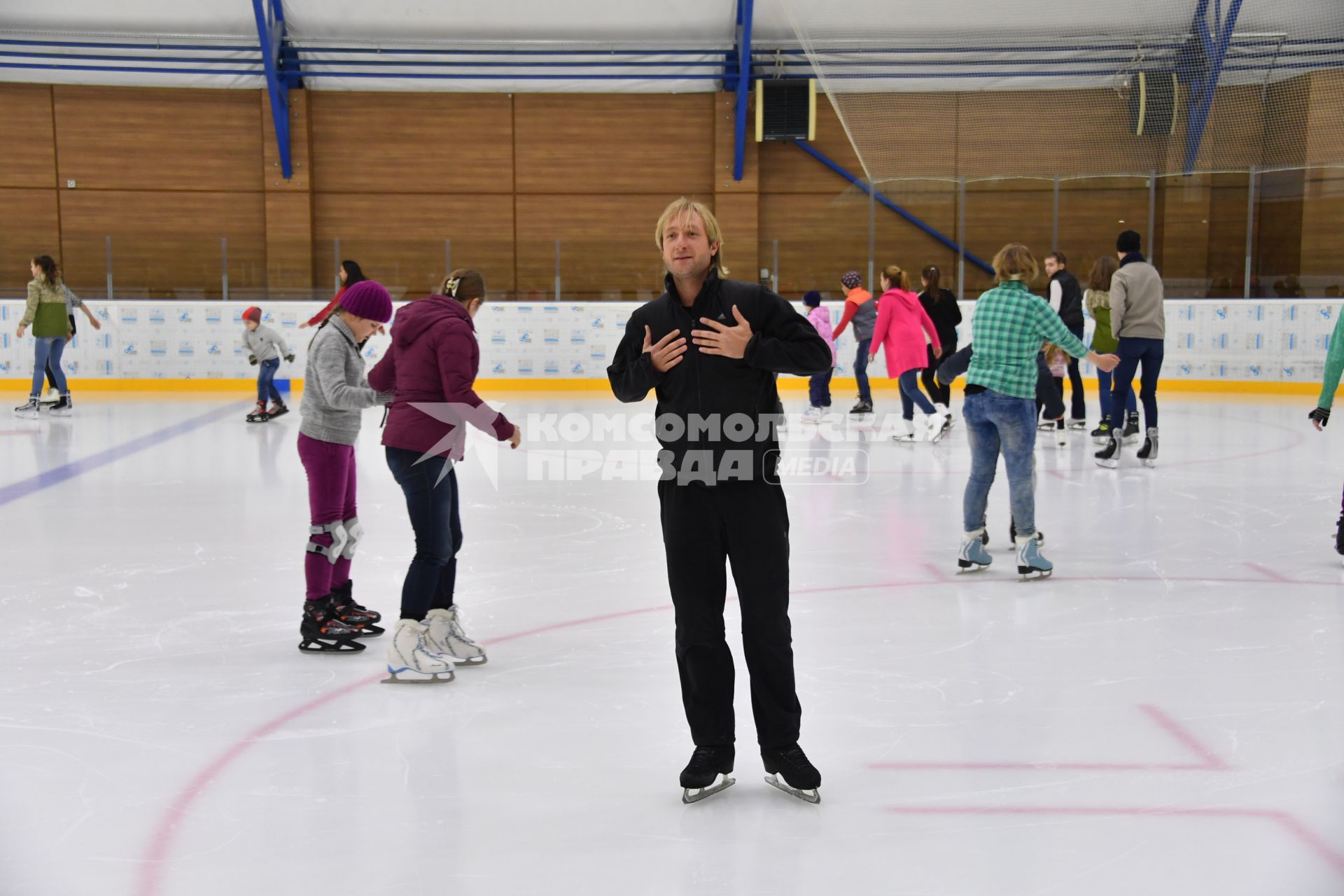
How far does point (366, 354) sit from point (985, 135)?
9053 millimetres

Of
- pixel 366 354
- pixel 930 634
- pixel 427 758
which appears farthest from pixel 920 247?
pixel 427 758

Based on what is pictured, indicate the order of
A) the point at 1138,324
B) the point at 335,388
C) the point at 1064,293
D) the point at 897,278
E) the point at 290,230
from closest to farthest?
the point at 335,388, the point at 1138,324, the point at 1064,293, the point at 897,278, the point at 290,230

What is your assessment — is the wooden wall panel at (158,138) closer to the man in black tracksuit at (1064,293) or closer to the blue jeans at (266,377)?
the blue jeans at (266,377)

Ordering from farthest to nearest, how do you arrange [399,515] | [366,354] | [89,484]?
A: [366,354]
[89,484]
[399,515]

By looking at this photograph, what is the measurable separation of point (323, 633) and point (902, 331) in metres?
6.65

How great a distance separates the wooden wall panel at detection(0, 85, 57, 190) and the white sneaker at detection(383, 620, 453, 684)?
54.3ft

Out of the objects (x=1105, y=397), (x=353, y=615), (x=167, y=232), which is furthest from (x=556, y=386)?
(x=353, y=615)

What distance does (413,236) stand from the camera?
60.6 feet

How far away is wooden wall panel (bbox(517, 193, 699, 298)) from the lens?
17.2 meters

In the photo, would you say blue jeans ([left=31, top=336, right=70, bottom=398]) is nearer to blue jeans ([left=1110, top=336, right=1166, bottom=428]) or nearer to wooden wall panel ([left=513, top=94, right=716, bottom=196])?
wooden wall panel ([left=513, top=94, right=716, bottom=196])

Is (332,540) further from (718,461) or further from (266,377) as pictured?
(266,377)

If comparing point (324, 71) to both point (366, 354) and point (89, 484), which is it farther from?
point (89, 484)

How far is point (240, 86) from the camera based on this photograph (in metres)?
17.7

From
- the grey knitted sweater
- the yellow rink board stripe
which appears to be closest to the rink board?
the yellow rink board stripe
